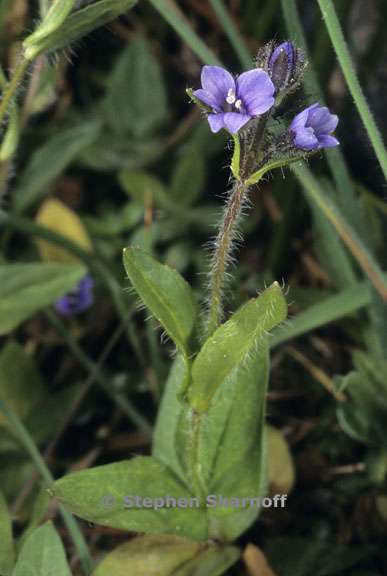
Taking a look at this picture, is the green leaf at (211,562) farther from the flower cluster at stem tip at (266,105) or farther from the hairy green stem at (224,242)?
the flower cluster at stem tip at (266,105)

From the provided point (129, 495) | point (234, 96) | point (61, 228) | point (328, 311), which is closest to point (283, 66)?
point (234, 96)

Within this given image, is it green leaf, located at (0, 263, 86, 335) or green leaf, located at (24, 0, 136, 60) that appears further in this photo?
green leaf, located at (0, 263, 86, 335)

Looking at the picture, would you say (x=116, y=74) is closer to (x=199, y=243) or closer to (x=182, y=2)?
(x=182, y=2)

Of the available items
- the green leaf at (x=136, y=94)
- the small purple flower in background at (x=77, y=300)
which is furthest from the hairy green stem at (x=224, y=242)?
the green leaf at (x=136, y=94)

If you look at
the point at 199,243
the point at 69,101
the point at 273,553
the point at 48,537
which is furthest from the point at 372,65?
the point at 48,537

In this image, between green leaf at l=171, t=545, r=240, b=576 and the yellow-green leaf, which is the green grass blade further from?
the yellow-green leaf

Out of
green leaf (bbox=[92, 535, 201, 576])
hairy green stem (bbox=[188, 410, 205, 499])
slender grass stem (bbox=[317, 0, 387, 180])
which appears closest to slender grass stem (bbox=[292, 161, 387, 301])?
slender grass stem (bbox=[317, 0, 387, 180])
